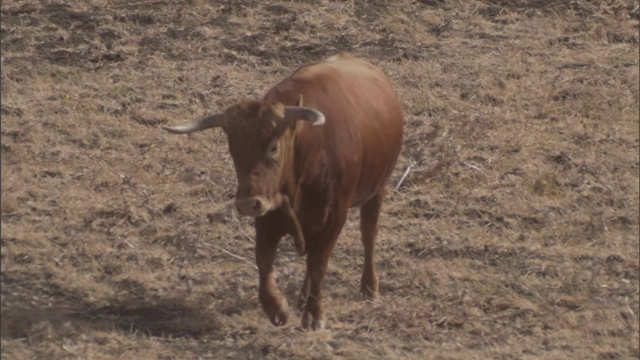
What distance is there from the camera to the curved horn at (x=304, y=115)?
363 inches

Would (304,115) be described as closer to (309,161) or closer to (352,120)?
(309,161)

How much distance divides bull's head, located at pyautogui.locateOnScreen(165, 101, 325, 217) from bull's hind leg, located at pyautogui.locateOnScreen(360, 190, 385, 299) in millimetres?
1425

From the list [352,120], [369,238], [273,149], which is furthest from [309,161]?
[369,238]

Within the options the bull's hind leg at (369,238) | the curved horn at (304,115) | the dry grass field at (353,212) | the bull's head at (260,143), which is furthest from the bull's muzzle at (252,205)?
the bull's hind leg at (369,238)

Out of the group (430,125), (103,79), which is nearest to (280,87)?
(430,125)

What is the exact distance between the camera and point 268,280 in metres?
9.75

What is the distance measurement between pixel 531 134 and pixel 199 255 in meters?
3.36

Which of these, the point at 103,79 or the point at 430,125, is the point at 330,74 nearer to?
the point at 430,125

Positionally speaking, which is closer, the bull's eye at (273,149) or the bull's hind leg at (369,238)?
the bull's eye at (273,149)

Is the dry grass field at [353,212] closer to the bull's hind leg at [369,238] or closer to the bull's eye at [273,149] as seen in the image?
the bull's hind leg at [369,238]

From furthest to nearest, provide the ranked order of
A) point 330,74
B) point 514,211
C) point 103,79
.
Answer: point 103,79, point 514,211, point 330,74

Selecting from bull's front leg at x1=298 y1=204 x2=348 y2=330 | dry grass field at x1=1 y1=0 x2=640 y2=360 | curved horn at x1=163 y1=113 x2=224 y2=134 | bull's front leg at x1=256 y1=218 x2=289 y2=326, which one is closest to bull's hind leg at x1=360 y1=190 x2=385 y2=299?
dry grass field at x1=1 y1=0 x2=640 y2=360

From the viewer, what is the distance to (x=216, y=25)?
49.6ft

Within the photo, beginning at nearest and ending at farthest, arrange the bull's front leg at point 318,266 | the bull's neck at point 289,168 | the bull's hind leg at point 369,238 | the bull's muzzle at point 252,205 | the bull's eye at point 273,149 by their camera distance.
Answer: the bull's muzzle at point 252,205, the bull's eye at point 273,149, the bull's neck at point 289,168, the bull's front leg at point 318,266, the bull's hind leg at point 369,238
